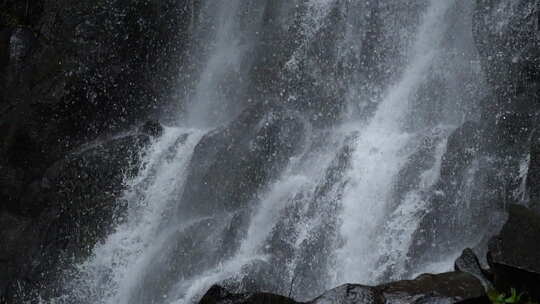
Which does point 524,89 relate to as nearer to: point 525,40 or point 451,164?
point 525,40

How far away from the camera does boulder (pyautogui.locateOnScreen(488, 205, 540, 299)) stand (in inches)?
303

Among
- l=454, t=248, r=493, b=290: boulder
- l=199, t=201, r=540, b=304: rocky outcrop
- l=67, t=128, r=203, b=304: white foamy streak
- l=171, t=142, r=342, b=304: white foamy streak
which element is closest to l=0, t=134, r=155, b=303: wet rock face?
l=67, t=128, r=203, b=304: white foamy streak

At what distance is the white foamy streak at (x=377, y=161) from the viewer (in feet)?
41.3

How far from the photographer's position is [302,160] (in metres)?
15.1

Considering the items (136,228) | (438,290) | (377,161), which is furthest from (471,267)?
A: (136,228)

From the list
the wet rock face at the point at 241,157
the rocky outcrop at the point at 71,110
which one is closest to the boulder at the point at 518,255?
the wet rock face at the point at 241,157

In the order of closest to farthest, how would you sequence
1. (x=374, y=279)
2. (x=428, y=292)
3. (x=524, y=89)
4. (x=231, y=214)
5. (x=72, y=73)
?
(x=428, y=292) < (x=374, y=279) < (x=524, y=89) < (x=231, y=214) < (x=72, y=73)

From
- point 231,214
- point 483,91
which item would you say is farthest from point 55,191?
point 483,91

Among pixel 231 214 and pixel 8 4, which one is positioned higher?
pixel 8 4

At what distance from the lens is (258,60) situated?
17.7 metres

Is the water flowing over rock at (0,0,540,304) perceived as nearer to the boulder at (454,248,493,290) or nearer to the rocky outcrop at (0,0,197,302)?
the rocky outcrop at (0,0,197,302)

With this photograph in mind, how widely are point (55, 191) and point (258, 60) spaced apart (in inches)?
250

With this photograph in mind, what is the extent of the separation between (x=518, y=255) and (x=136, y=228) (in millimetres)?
10004

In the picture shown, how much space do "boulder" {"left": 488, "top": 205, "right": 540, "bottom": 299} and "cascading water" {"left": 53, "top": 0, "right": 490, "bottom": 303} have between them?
3.24 meters
